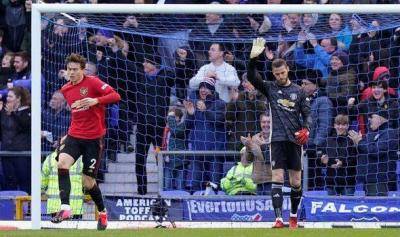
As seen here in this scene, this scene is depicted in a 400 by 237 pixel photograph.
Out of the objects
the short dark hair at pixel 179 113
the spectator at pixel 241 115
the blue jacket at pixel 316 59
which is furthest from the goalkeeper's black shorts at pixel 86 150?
the blue jacket at pixel 316 59

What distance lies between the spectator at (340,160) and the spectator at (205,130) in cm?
159

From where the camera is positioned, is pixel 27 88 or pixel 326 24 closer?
pixel 326 24

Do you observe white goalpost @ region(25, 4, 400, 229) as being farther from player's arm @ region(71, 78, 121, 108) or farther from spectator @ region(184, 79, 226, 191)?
spectator @ region(184, 79, 226, 191)

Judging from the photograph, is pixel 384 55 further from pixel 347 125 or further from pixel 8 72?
pixel 8 72

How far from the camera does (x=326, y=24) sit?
675 inches

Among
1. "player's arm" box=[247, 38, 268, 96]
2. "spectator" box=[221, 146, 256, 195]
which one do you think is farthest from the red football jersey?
"spectator" box=[221, 146, 256, 195]

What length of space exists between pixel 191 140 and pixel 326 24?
2.66 meters

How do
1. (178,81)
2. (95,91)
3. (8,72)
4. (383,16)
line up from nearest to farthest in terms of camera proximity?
(95,91)
(383,16)
(178,81)
(8,72)

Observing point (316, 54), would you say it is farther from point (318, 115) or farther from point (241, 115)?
point (241, 115)

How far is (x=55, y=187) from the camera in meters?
17.0

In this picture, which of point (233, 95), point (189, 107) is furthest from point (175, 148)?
point (233, 95)

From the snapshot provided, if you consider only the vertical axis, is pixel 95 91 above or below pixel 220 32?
below

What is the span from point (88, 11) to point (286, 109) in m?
2.92

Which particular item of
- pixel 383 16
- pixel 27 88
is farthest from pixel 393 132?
pixel 27 88
